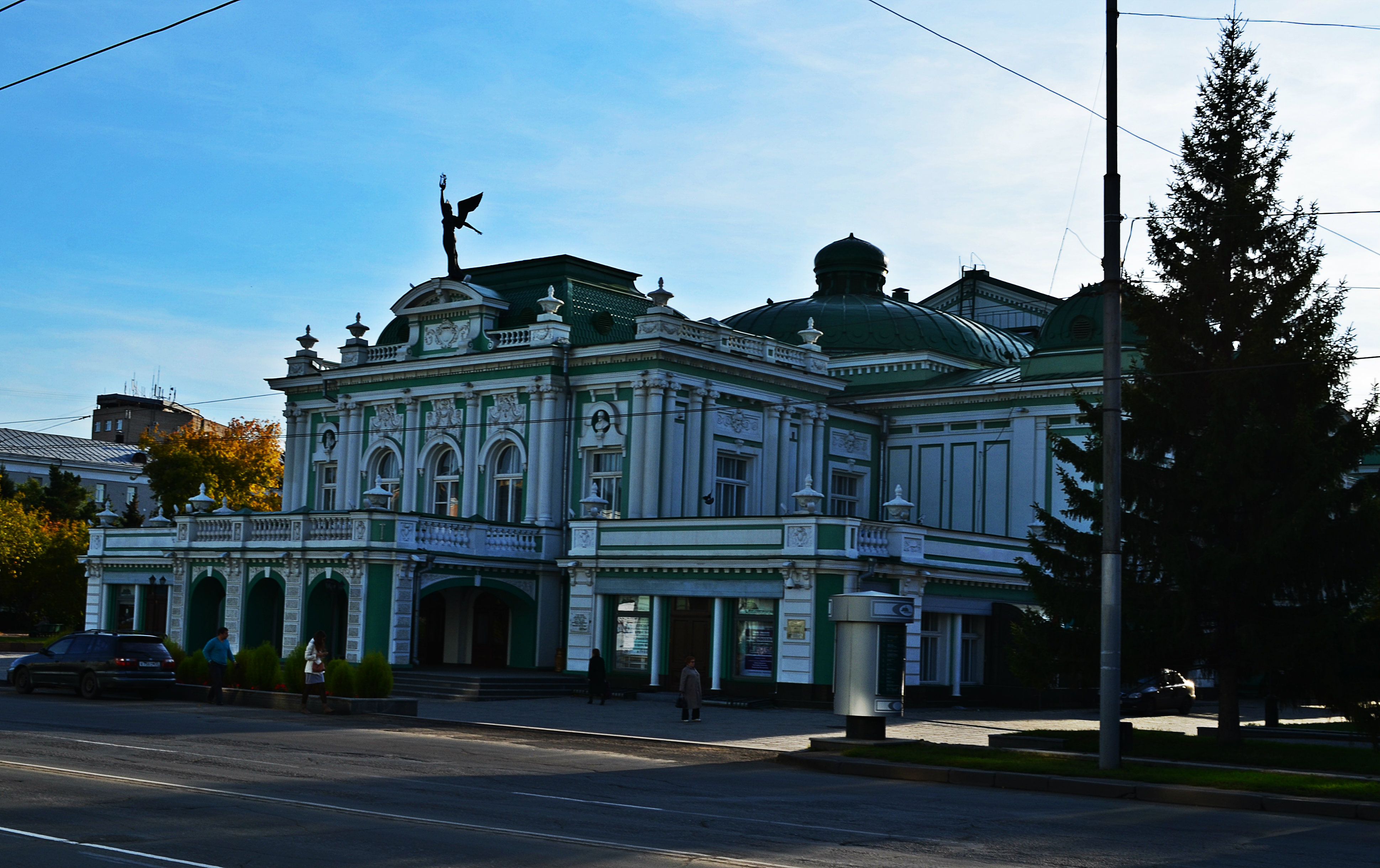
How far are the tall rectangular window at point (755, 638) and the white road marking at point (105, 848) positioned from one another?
26316 millimetres

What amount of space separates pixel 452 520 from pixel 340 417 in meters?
12.1

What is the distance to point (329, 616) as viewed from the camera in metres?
42.6

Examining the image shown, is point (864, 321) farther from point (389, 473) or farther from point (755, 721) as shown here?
point (755, 721)

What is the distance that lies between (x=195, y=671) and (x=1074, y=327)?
2922 cm

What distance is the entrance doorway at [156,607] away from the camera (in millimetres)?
48938

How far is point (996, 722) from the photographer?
33.1m

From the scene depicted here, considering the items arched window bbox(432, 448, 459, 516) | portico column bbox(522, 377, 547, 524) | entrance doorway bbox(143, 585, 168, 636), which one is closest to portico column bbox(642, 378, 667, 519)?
portico column bbox(522, 377, 547, 524)

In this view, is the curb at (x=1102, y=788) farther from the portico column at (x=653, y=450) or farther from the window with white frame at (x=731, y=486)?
the window with white frame at (x=731, y=486)

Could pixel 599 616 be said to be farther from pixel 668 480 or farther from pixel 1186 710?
pixel 1186 710

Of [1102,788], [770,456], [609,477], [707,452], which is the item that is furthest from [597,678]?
[1102,788]

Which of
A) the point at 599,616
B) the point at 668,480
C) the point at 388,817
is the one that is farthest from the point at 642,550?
the point at 388,817

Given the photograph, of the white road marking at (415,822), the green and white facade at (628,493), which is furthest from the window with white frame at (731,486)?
the white road marking at (415,822)

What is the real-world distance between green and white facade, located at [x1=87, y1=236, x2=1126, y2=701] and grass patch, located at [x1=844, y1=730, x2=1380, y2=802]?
1403 centimetres

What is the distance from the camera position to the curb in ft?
57.1
